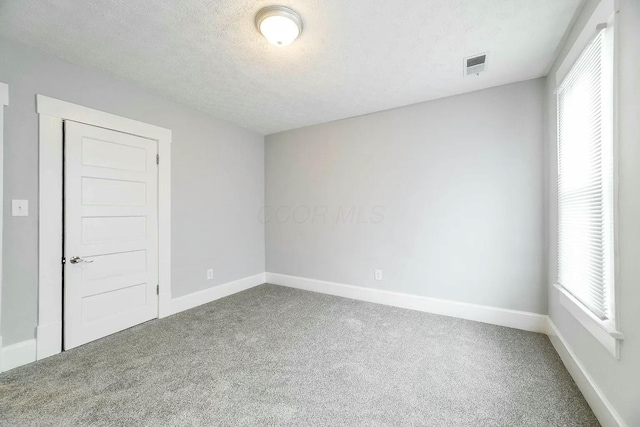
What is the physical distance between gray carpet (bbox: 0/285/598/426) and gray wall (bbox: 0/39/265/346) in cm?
68

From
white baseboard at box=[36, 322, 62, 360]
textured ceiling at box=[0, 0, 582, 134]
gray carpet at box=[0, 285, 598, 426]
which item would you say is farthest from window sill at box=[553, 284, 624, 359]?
white baseboard at box=[36, 322, 62, 360]

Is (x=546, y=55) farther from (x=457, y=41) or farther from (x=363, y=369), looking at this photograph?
(x=363, y=369)

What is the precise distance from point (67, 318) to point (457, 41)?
405cm


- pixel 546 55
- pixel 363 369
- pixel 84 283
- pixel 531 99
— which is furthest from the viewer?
pixel 531 99

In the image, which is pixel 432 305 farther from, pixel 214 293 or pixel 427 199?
pixel 214 293

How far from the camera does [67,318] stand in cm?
229

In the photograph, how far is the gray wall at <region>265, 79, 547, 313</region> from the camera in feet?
8.66

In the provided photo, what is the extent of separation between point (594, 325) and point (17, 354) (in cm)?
409

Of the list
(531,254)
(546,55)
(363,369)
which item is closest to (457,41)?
(546,55)

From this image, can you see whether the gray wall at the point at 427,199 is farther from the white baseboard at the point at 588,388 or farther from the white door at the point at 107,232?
the white door at the point at 107,232

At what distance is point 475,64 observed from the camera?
232 centimetres

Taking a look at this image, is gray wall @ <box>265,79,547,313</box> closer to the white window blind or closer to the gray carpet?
the white window blind

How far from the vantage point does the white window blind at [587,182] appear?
58.0 inches

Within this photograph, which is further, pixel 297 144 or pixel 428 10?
pixel 297 144
